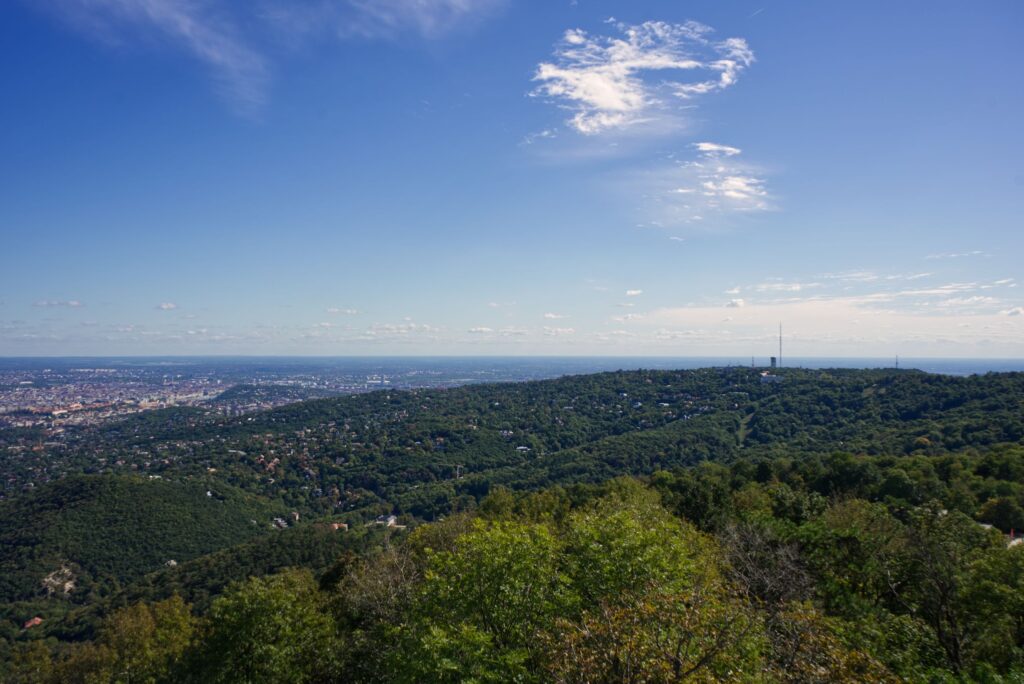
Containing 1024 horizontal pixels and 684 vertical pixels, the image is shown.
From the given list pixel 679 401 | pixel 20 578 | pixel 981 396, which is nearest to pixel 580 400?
pixel 679 401

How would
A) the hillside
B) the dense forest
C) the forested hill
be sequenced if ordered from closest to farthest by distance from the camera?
the dense forest → the hillside → the forested hill

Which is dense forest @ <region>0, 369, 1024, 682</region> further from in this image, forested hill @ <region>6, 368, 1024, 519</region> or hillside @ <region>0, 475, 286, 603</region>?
forested hill @ <region>6, 368, 1024, 519</region>

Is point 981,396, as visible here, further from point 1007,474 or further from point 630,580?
point 630,580

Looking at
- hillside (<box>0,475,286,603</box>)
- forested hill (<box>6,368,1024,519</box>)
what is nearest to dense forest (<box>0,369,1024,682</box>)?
hillside (<box>0,475,286,603</box>)

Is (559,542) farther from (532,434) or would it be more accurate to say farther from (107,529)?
(532,434)

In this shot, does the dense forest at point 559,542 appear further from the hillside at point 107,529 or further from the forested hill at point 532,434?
the forested hill at point 532,434

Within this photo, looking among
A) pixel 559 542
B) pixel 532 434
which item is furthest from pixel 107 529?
pixel 559 542

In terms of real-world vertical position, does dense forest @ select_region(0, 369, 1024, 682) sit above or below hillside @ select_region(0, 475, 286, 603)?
above

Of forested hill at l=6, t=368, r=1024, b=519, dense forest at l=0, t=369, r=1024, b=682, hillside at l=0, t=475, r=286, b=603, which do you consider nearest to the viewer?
dense forest at l=0, t=369, r=1024, b=682
